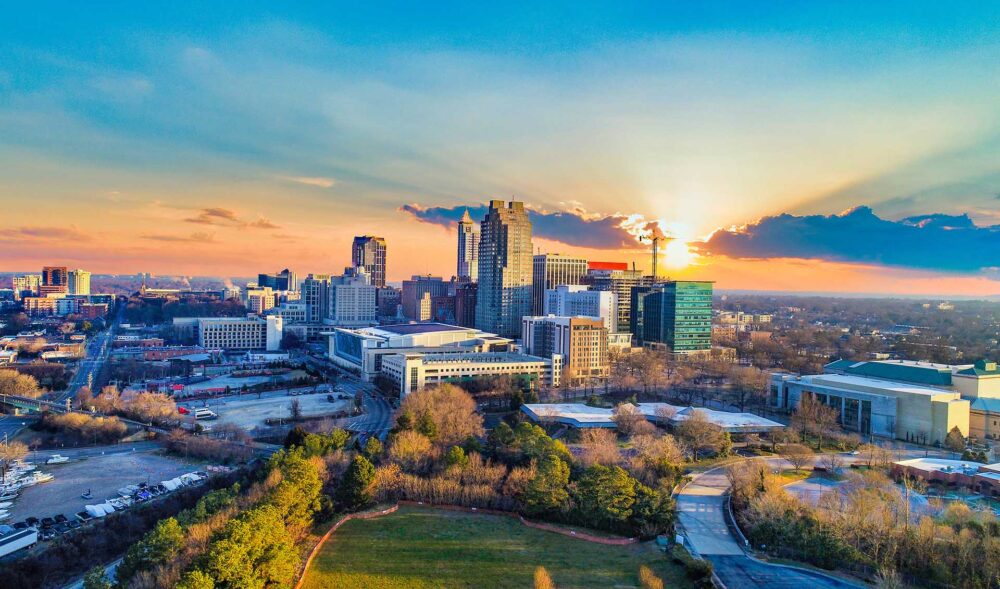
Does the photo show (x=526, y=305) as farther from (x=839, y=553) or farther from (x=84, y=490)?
(x=839, y=553)

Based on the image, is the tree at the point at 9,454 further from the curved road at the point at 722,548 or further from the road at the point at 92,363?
the curved road at the point at 722,548

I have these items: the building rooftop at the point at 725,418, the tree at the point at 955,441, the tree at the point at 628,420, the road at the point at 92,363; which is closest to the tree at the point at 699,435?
the building rooftop at the point at 725,418

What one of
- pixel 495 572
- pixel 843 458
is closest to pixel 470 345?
pixel 843 458

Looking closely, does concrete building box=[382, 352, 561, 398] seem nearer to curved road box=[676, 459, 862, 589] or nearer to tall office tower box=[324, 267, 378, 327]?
curved road box=[676, 459, 862, 589]

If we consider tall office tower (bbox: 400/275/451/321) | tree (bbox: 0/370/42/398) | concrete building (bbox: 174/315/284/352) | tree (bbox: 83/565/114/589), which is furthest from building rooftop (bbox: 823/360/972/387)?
tall office tower (bbox: 400/275/451/321)

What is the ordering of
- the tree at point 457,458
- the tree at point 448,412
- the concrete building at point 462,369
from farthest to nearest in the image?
the concrete building at point 462,369
the tree at point 448,412
the tree at point 457,458

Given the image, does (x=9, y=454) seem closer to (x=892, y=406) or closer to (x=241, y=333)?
(x=892, y=406)
